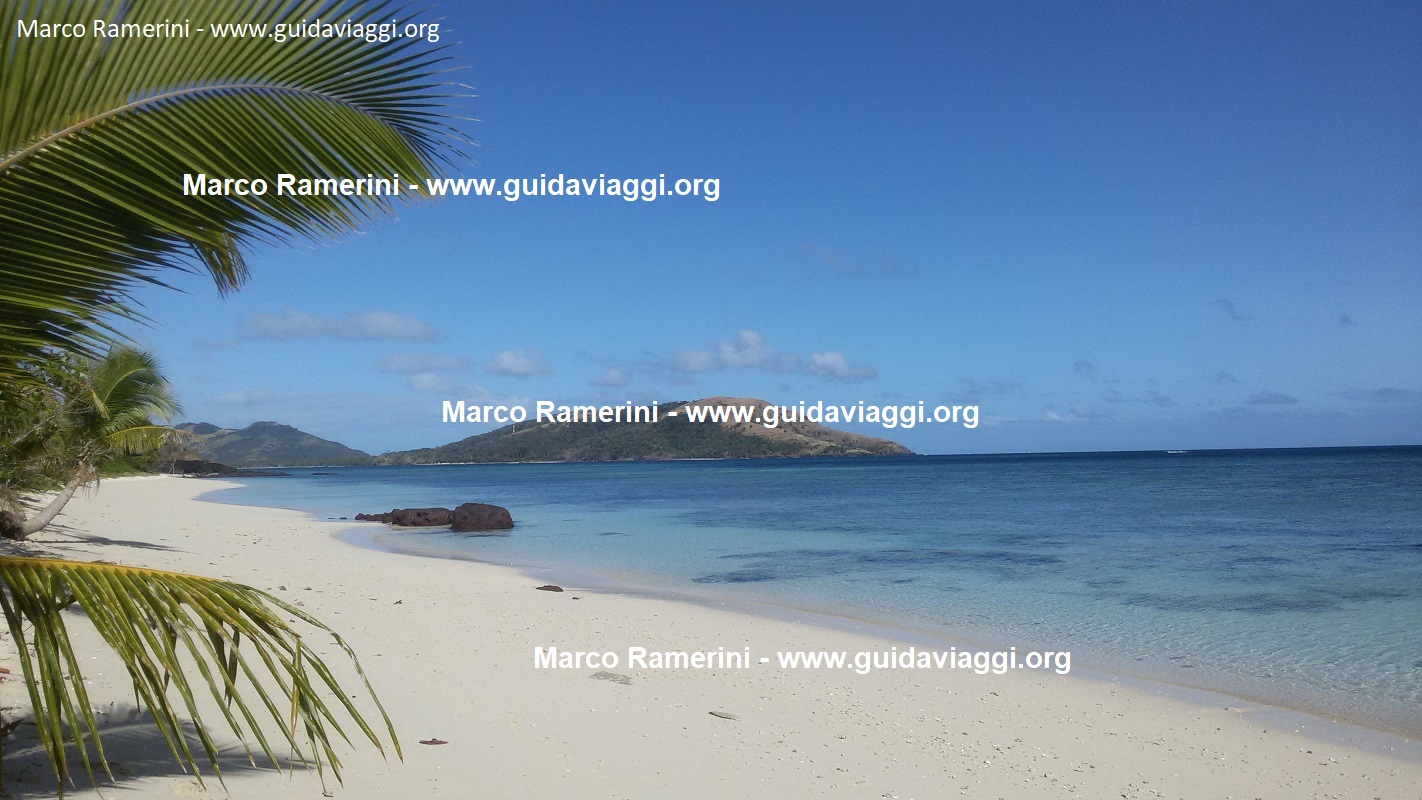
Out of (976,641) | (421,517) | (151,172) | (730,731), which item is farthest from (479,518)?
(151,172)

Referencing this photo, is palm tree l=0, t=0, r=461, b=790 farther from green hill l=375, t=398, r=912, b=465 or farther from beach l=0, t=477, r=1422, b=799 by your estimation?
green hill l=375, t=398, r=912, b=465

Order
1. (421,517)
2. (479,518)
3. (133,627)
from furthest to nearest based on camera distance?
(421,517)
(479,518)
(133,627)

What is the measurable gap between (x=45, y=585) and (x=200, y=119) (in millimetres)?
1373

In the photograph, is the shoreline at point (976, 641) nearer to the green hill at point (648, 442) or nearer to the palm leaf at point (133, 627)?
the palm leaf at point (133, 627)

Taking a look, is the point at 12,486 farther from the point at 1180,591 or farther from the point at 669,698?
the point at 1180,591

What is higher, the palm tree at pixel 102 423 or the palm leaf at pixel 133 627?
the palm tree at pixel 102 423

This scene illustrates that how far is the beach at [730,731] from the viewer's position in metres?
5.18

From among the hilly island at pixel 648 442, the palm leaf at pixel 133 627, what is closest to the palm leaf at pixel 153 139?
the palm leaf at pixel 133 627

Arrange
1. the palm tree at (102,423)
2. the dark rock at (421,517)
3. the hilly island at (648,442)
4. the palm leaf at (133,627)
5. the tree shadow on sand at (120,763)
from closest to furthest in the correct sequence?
1. the palm leaf at (133,627)
2. the tree shadow on sand at (120,763)
3. the palm tree at (102,423)
4. the dark rock at (421,517)
5. the hilly island at (648,442)

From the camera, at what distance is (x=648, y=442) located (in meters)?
148

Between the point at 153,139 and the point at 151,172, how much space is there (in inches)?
5.1

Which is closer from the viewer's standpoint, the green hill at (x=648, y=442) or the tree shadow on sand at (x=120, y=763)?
the tree shadow on sand at (x=120, y=763)

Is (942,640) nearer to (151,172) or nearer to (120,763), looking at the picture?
(120,763)

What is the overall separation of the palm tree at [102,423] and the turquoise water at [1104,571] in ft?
26.8
